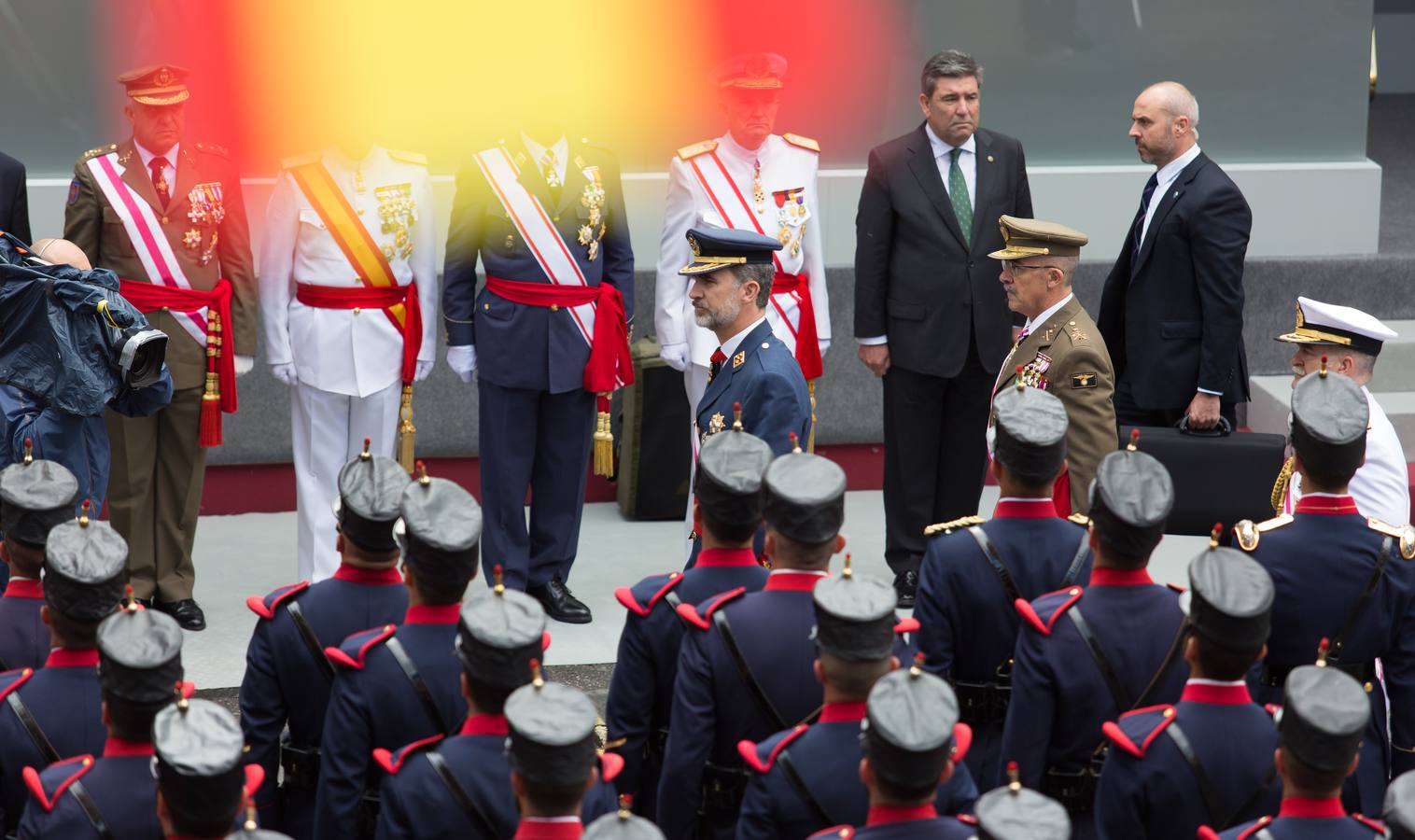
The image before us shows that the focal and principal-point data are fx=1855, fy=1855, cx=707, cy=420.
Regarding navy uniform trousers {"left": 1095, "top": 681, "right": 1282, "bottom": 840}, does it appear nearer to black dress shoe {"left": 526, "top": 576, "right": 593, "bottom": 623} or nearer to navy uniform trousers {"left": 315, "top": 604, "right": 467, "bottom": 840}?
navy uniform trousers {"left": 315, "top": 604, "right": 467, "bottom": 840}

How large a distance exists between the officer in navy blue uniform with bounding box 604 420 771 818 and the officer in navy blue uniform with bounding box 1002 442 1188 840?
54 centimetres

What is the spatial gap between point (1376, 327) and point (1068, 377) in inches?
30.7

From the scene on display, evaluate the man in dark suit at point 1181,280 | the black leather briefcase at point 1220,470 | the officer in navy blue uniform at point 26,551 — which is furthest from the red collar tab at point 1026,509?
the man in dark suit at point 1181,280

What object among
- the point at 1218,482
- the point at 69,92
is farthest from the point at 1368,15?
the point at 69,92

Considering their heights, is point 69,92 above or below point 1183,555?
above

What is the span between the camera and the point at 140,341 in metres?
5.04

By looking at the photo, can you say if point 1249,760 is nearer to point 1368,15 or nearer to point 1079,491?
point 1079,491

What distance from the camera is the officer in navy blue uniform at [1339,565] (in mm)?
3686

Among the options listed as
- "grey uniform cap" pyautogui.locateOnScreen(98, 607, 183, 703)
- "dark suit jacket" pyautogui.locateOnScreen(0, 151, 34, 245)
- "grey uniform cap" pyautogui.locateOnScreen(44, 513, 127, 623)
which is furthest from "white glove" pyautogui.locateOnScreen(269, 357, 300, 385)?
"grey uniform cap" pyautogui.locateOnScreen(98, 607, 183, 703)

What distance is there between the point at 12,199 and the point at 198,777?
3.91 m

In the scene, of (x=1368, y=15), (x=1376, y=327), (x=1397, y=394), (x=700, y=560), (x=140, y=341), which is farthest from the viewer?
(x=1368, y=15)

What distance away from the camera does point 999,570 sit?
11.9 ft

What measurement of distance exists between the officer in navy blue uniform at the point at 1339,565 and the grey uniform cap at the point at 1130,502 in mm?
468

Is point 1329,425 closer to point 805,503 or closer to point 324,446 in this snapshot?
point 805,503
